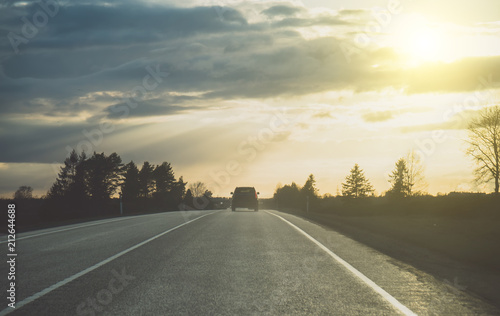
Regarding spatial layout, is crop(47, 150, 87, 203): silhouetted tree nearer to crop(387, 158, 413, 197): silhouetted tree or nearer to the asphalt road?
crop(387, 158, 413, 197): silhouetted tree

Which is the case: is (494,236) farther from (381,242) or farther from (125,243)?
(125,243)

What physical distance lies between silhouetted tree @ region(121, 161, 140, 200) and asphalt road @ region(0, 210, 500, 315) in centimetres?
10175

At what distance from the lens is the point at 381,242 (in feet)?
45.4

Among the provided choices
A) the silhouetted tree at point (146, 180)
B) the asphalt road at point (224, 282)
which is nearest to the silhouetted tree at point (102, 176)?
the silhouetted tree at point (146, 180)

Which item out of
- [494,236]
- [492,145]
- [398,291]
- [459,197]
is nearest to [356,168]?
[492,145]

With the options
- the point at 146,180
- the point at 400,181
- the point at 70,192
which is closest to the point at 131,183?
the point at 146,180

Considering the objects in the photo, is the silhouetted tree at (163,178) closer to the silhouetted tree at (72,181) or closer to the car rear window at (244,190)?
the silhouetted tree at (72,181)

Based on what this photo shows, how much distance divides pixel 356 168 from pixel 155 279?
12651 cm

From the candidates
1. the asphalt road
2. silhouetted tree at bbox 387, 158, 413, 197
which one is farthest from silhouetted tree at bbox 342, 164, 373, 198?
the asphalt road

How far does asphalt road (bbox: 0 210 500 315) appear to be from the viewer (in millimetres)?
5855
